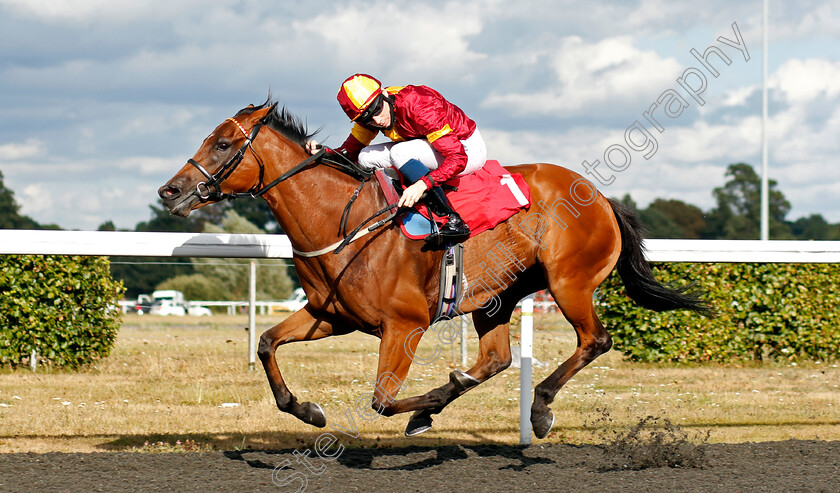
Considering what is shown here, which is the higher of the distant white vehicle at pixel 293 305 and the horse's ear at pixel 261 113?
the horse's ear at pixel 261 113

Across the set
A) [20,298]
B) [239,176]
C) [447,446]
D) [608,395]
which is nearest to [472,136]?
[239,176]

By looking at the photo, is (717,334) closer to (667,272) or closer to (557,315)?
(667,272)

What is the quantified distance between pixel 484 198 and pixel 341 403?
9.77ft

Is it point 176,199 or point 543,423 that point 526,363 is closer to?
point 543,423

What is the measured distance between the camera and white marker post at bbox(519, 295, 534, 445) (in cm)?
515

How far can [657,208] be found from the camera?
66812mm

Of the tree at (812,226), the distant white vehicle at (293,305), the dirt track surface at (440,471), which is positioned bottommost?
the dirt track surface at (440,471)

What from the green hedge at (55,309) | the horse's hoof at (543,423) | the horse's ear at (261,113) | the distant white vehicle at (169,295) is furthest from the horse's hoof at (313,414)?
the distant white vehicle at (169,295)

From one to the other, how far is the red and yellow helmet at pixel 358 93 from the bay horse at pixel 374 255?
1.19 ft

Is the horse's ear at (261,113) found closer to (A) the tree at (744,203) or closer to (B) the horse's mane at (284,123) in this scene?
(B) the horse's mane at (284,123)

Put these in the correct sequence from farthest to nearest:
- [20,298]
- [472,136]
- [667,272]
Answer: [667,272]
[20,298]
[472,136]

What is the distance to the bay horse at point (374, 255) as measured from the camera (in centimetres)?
416

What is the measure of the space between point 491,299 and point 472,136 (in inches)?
38.6

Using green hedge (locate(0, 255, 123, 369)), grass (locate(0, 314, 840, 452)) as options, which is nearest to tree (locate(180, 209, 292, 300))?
grass (locate(0, 314, 840, 452))
